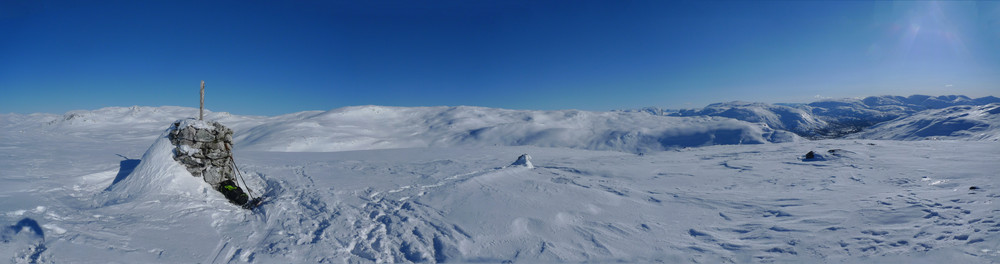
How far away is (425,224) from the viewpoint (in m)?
6.84

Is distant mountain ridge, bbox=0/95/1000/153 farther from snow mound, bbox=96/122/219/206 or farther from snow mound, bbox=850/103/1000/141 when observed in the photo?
snow mound, bbox=850/103/1000/141

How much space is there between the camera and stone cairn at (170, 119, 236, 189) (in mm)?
9312

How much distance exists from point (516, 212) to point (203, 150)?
30.5 feet

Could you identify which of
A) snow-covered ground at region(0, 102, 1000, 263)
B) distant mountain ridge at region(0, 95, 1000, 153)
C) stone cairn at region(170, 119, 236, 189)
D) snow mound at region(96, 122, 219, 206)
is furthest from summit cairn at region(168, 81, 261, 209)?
distant mountain ridge at region(0, 95, 1000, 153)

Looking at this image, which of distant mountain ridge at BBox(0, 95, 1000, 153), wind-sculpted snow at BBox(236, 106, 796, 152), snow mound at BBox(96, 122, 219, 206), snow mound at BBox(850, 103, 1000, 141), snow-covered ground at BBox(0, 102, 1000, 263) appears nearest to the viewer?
snow-covered ground at BBox(0, 102, 1000, 263)

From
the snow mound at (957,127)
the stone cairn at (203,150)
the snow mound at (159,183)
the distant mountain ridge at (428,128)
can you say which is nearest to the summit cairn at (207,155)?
the stone cairn at (203,150)

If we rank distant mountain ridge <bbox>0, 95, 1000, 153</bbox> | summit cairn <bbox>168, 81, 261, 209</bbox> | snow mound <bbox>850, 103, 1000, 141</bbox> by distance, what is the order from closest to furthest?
summit cairn <bbox>168, 81, 261, 209</bbox>, distant mountain ridge <bbox>0, 95, 1000, 153</bbox>, snow mound <bbox>850, 103, 1000, 141</bbox>

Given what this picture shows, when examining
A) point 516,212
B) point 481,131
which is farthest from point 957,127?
Answer: point 516,212

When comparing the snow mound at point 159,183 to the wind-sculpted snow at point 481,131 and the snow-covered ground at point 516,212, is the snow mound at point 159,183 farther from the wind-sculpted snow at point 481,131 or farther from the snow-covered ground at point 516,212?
the wind-sculpted snow at point 481,131

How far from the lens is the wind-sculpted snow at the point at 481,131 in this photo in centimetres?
3203

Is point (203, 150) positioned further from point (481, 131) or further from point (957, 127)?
point (957, 127)

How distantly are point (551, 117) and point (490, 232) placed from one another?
1780 inches

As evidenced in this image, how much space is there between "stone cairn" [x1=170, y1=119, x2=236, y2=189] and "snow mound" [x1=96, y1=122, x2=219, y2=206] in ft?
0.77

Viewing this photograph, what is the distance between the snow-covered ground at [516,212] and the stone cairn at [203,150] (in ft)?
1.12
